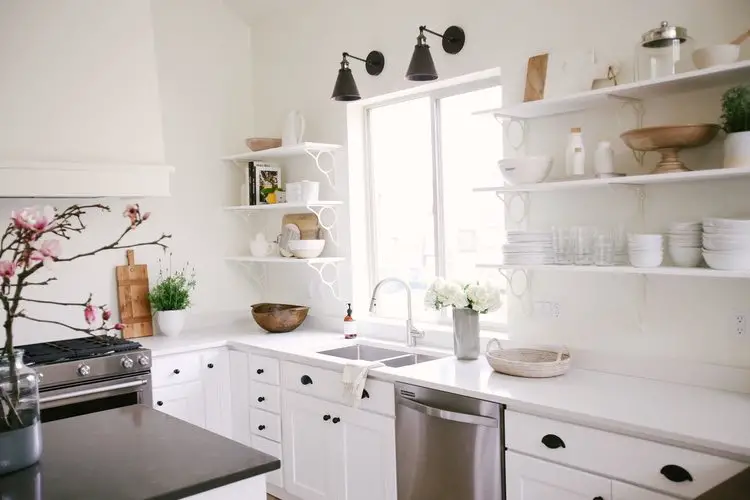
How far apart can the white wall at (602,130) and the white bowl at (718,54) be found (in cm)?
15

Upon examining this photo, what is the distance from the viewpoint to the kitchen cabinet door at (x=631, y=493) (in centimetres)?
202

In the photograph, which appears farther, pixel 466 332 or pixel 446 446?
pixel 466 332

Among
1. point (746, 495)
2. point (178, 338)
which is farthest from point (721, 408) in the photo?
point (178, 338)

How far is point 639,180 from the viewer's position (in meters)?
2.44

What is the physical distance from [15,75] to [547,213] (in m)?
2.60

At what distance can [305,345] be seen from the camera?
3.66 metres

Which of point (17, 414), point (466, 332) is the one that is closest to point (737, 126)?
point (466, 332)

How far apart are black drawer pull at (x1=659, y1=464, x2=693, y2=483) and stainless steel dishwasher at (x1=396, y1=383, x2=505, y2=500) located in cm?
59

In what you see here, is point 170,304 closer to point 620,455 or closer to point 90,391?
point 90,391

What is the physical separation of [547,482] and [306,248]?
212cm

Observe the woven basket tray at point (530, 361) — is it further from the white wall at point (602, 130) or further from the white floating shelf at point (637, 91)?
the white floating shelf at point (637, 91)

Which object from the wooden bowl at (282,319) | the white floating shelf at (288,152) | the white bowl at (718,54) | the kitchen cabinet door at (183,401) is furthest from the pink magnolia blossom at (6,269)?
the wooden bowl at (282,319)

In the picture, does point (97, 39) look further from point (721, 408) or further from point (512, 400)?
point (721, 408)

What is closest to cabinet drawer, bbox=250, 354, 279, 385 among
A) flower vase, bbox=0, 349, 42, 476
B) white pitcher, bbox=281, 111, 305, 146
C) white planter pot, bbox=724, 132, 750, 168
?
white pitcher, bbox=281, 111, 305, 146
